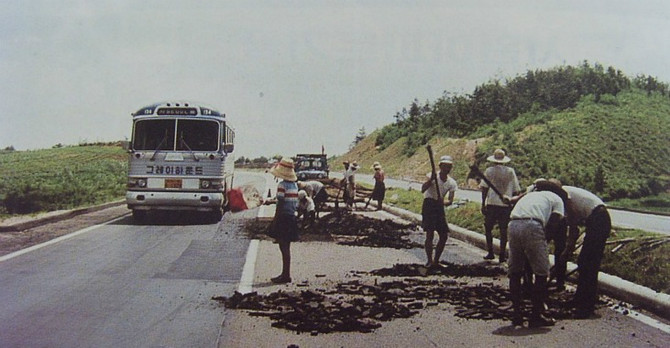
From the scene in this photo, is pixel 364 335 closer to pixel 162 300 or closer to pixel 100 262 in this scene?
pixel 162 300

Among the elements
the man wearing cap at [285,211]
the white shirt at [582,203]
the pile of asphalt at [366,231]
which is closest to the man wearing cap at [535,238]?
the white shirt at [582,203]

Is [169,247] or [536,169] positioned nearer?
[169,247]

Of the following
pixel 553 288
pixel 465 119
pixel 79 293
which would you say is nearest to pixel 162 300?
pixel 79 293

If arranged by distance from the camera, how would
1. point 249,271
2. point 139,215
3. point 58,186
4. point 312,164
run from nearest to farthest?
point 249,271 < point 139,215 < point 58,186 < point 312,164

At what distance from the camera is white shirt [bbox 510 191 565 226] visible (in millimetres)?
7121

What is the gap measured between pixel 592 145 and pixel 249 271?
1558 inches

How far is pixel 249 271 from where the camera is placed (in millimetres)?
10312

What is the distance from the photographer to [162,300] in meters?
7.91

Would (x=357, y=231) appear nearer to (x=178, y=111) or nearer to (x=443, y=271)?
(x=178, y=111)

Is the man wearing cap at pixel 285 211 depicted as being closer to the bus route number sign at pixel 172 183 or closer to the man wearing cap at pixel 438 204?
the man wearing cap at pixel 438 204

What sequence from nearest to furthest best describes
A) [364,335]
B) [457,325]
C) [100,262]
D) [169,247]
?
[364,335], [457,325], [100,262], [169,247]

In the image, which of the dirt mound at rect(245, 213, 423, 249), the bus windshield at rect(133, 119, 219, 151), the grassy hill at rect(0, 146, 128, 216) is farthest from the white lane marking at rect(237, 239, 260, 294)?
the grassy hill at rect(0, 146, 128, 216)

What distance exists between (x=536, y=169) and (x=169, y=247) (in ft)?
107

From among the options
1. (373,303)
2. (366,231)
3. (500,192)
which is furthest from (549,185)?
(366,231)
